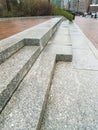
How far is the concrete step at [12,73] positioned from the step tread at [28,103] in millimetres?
70

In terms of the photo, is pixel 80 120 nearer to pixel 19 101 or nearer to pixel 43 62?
pixel 19 101

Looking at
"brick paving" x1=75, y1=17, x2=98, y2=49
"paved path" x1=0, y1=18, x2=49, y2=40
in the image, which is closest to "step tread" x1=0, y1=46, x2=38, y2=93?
"paved path" x1=0, y1=18, x2=49, y2=40

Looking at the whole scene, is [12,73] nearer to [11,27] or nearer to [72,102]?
[72,102]

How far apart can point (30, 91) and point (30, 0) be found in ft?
40.5

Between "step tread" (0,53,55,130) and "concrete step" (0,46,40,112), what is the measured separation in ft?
0.23

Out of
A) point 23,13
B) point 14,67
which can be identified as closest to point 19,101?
point 14,67

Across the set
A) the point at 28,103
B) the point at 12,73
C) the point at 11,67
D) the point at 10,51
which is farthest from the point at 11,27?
the point at 28,103

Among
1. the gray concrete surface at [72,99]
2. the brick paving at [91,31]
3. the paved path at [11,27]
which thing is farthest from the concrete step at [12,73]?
the brick paving at [91,31]

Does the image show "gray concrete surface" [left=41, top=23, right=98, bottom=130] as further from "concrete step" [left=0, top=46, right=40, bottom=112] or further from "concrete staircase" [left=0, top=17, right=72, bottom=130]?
"concrete step" [left=0, top=46, right=40, bottom=112]

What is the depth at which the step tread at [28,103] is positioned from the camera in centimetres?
123

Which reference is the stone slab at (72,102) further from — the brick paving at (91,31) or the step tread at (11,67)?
the brick paving at (91,31)

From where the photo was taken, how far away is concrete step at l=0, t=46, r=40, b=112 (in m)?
1.38

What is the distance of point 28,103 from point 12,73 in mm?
402

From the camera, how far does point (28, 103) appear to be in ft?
4.77
